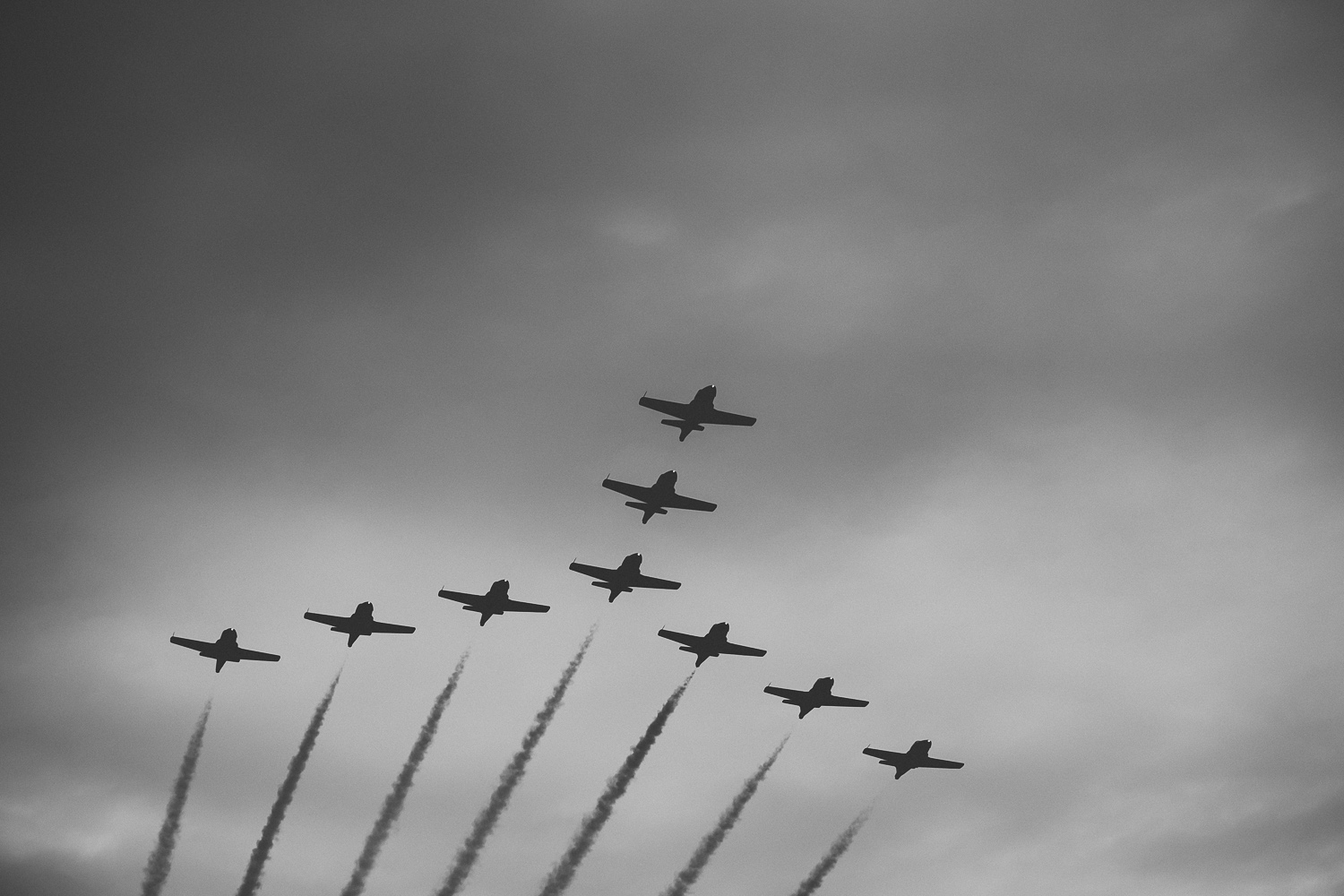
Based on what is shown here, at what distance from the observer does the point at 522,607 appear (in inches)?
4338

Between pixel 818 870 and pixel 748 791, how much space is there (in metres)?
10.8

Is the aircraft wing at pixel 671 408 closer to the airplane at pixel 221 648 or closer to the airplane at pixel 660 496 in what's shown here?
the airplane at pixel 660 496

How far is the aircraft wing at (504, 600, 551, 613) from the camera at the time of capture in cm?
10907

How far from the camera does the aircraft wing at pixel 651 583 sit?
10856cm

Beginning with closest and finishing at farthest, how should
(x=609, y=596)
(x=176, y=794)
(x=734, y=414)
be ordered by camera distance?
(x=734, y=414)
(x=609, y=596)
(x=176, y=794)

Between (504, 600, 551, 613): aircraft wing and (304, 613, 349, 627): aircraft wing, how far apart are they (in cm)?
1670

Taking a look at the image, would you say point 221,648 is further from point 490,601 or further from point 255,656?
point 490,601

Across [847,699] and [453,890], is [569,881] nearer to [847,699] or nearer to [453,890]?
[453,890]

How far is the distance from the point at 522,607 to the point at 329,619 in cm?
1973

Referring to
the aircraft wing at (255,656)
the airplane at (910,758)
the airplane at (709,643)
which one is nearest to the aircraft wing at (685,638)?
the airplane at (709,643)

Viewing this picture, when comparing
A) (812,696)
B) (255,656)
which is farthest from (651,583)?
(255,656)

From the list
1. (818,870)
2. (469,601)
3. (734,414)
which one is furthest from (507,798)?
(734,414)

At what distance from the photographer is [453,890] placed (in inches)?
4429

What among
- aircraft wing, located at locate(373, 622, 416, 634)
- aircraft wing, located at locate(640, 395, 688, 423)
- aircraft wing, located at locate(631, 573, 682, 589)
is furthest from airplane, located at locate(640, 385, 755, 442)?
aircraft wing, located at locate(373, 622, 416, 634)
